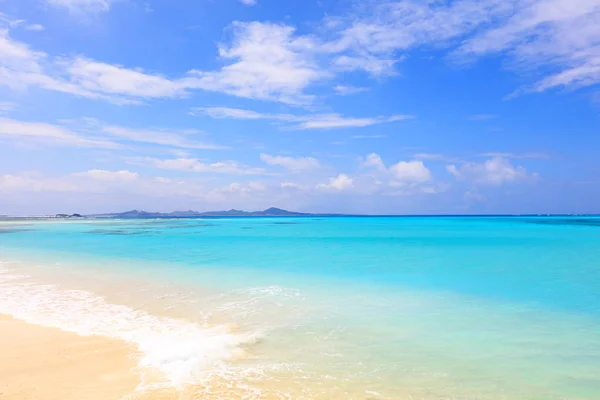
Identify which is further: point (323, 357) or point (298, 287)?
point (298, 287)

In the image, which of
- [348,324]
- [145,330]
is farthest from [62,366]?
[348,324]

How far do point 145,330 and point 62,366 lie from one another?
1.77 meters

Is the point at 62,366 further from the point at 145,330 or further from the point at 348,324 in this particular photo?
the point at 348,324

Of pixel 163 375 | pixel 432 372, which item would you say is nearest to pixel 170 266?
pixel 163 375

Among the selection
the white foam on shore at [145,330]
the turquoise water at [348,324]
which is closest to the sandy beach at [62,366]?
the white foam on shore at [145,330]

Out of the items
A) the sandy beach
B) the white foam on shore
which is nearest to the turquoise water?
the white foam on shore

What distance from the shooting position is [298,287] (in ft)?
37.3

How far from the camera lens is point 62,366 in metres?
5.20

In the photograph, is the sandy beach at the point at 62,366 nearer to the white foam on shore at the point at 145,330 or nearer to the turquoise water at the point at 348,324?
the white foam on shore at the point at 145,330

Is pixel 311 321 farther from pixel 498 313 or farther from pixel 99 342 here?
pixel 498 313

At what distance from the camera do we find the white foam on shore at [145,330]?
5.17m

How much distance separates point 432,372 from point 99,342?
526 centimetres

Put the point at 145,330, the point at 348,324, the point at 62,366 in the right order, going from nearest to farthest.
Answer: the point at 62,366, the point at 145,330, the point at 348,324

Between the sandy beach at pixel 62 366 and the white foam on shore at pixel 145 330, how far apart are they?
10.9 inches
